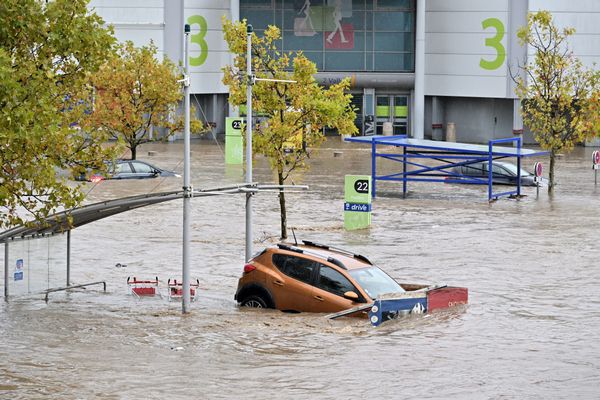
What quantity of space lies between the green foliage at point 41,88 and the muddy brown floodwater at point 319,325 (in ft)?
8.69

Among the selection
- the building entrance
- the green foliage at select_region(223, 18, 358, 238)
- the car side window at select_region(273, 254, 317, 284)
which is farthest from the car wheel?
the building entrance

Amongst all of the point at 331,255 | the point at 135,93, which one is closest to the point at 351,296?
the point at 331,255

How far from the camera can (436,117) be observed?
242ft

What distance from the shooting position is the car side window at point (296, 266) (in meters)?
21.4

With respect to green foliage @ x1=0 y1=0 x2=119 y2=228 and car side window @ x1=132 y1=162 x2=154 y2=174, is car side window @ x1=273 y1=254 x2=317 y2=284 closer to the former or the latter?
green foliage @ x1=0 y1=0 x2=119 y2=228

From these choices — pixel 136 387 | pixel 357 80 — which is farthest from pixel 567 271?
pixel 357 80

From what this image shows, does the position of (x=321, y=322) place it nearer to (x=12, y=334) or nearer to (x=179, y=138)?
(x=12, y=334)

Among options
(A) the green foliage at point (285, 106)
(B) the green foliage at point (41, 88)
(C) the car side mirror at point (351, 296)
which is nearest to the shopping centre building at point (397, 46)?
(A) the green foliage at point (285, 106)

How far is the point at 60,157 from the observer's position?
18.7 metres

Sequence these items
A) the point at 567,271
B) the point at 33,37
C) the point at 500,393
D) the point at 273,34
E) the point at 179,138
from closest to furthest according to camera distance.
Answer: the point at 500,393 → the point at 33,37 → the point at 567,271 → the point at 273,34 → the point at 179,138

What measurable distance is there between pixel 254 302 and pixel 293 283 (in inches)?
37.6

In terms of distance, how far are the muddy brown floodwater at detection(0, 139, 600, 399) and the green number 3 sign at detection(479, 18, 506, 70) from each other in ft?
104

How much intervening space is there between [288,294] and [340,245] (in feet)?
32.6

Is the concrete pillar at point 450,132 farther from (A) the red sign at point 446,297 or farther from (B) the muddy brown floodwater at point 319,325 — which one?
(A) the red sign at point 446,297
